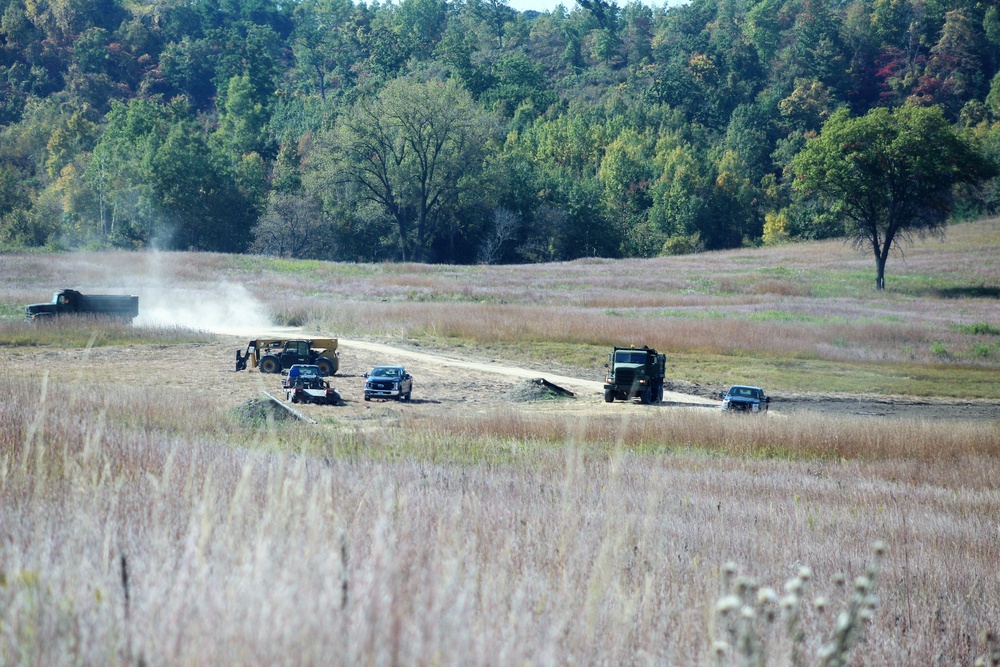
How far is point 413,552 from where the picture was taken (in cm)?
571

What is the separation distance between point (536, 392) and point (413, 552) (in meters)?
23.5

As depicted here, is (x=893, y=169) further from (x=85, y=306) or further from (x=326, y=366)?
(x=85, y=306)

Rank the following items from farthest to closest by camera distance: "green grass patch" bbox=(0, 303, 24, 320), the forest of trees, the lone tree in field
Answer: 1. the forest of trees
2. the lone tree in field
3. "green grass patch" bbox=(0, 303, 24, 320)

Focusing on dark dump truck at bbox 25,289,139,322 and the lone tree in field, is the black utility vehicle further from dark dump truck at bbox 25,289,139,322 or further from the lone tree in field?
the lone tree in field

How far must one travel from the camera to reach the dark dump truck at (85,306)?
128 ft

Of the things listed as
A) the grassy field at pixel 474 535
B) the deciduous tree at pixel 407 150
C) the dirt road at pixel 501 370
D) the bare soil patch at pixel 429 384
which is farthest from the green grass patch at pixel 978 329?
A: the deciduous tree at pixel 407 150

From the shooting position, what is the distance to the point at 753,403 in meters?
27.0

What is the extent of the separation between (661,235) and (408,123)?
35190mm

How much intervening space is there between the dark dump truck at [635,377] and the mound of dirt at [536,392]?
1.41 meters

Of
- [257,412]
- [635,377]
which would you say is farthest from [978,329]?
[257,412]

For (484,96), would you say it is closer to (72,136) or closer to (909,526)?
(72,136)

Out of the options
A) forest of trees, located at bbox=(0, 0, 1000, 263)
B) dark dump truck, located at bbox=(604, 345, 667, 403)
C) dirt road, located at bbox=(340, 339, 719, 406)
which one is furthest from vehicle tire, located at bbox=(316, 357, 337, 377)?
forest of trees, located at bbox=(0, 0, 1000, 263)

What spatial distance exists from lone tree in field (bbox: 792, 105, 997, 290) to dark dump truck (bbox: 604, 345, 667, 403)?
47982 mm

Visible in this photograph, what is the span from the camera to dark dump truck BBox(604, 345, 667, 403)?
28.8 meters
